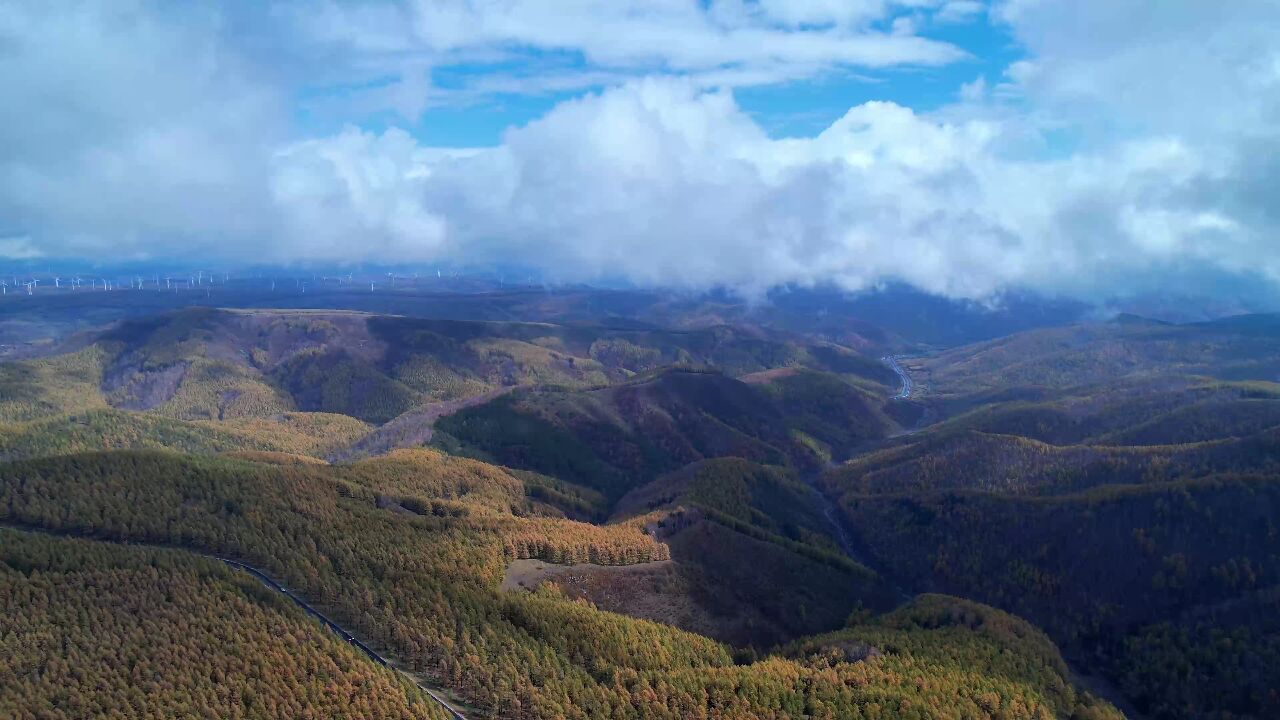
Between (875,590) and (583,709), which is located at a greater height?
(583,709)

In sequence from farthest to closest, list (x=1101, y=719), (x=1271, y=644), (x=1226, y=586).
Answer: (x=1226, y=586) < (x=1271, y=644) < (x=1101, y=719)

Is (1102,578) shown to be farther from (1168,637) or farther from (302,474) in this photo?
(302,474)

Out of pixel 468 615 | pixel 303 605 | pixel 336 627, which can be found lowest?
pixel 468 615

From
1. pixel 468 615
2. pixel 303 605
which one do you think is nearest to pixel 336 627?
pixel 303 605

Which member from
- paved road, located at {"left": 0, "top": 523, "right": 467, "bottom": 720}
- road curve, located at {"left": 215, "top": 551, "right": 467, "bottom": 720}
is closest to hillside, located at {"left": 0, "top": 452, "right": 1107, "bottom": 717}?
paved road, located at {"left": 0, "top": 523, "right": 467, "bottom": 720}

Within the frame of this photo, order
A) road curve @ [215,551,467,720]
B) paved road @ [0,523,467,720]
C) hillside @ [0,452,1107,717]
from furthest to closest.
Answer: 1. hillside @ [0,452,1107,717]
2. paved road @ [0,523,467,720]
3. road curve @ [215,551,467,720]

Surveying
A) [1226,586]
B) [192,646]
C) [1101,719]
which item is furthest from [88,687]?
[1226,586]

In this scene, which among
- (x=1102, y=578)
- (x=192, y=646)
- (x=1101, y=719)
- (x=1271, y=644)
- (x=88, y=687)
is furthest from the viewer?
(x=1102, y=578)

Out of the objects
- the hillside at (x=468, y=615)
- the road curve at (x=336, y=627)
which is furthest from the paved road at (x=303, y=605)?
the hillside at (x=468, y=615)

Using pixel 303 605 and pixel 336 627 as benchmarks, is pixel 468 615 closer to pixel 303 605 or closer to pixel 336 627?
pixel 336 627

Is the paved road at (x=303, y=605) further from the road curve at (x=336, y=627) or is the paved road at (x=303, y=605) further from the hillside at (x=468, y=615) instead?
the hillside at (x=468, y=615)

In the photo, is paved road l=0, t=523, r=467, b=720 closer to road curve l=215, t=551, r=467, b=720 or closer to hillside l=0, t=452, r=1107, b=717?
road curve l=215, t=551, r=467, b=720
